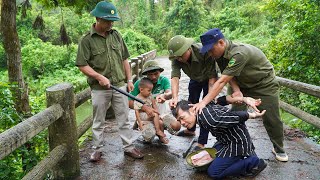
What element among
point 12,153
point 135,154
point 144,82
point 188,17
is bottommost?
point 135,154

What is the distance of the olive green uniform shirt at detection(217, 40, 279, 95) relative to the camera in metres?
3.03

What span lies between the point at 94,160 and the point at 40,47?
16741mm

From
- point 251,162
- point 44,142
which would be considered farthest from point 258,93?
point 44,142

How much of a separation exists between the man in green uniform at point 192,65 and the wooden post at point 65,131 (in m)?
1.12

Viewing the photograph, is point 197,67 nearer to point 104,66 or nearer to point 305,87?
point 104,66

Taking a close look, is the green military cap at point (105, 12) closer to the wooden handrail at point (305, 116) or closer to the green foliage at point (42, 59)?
the wooden handrail at point (305, 116)

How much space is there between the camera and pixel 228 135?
3.10 meters

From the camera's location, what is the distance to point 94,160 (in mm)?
3611

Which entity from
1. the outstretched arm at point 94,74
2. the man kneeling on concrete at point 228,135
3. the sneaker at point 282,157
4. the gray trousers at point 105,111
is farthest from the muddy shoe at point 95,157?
the sneaker at point 282,157

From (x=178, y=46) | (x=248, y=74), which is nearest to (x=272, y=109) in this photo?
(x=248, y=74)

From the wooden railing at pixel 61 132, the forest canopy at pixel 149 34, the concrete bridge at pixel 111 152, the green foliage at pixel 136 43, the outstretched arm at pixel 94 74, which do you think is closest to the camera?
the concrete bridge at pixel 111 152

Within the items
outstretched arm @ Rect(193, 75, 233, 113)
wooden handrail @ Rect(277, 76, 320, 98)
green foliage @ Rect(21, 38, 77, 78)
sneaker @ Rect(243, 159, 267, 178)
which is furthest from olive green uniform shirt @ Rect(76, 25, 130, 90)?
green foliage @ Rect(21, 38, 77, 78)

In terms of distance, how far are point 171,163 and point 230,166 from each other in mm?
783

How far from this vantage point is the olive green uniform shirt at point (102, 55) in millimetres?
3285
